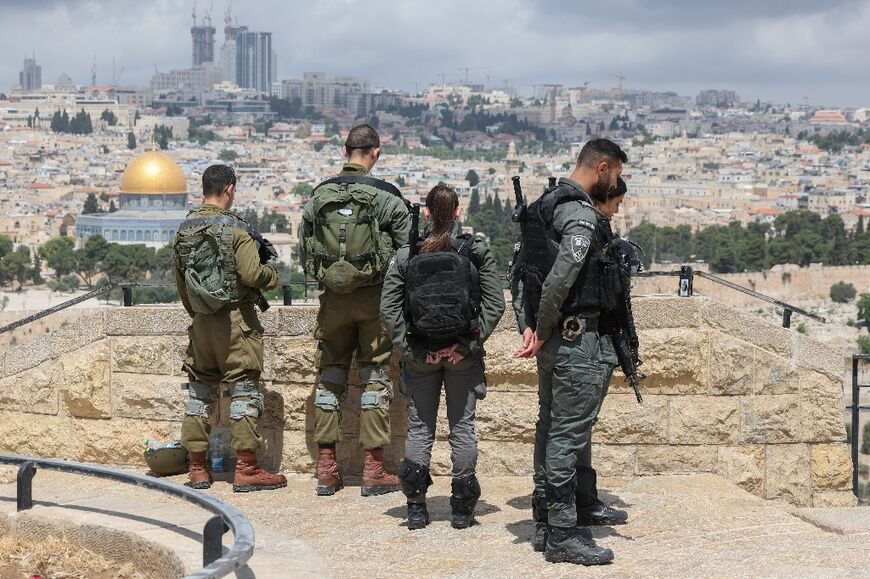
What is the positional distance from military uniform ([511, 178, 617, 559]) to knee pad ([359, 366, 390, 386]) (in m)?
1.02

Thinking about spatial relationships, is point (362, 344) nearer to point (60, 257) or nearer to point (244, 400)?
point (244, 400)

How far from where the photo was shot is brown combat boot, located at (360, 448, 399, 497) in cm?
609

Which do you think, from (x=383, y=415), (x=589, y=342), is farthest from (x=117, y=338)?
(x=589, y=342)

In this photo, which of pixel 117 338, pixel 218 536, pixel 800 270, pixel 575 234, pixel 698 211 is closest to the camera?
pixel 218 536

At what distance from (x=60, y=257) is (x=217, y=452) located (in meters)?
81.8

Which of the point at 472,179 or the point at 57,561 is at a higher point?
the point at 57,561

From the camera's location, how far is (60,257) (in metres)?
86.5

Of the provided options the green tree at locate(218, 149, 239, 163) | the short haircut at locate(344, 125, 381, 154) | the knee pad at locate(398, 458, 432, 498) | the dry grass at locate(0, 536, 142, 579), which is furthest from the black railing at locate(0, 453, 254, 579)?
the green tree at locate(218, 149, 239, 163)

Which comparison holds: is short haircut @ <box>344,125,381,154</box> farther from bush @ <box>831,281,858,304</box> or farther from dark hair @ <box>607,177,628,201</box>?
bush @ <box>831,281,858,304</box>

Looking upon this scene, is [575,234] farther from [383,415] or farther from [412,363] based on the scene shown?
[383,415]

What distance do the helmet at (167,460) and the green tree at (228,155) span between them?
539ft

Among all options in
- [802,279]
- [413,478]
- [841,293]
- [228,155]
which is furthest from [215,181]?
[228,155]

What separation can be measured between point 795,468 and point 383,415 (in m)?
1.59

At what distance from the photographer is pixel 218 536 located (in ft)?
14.5
